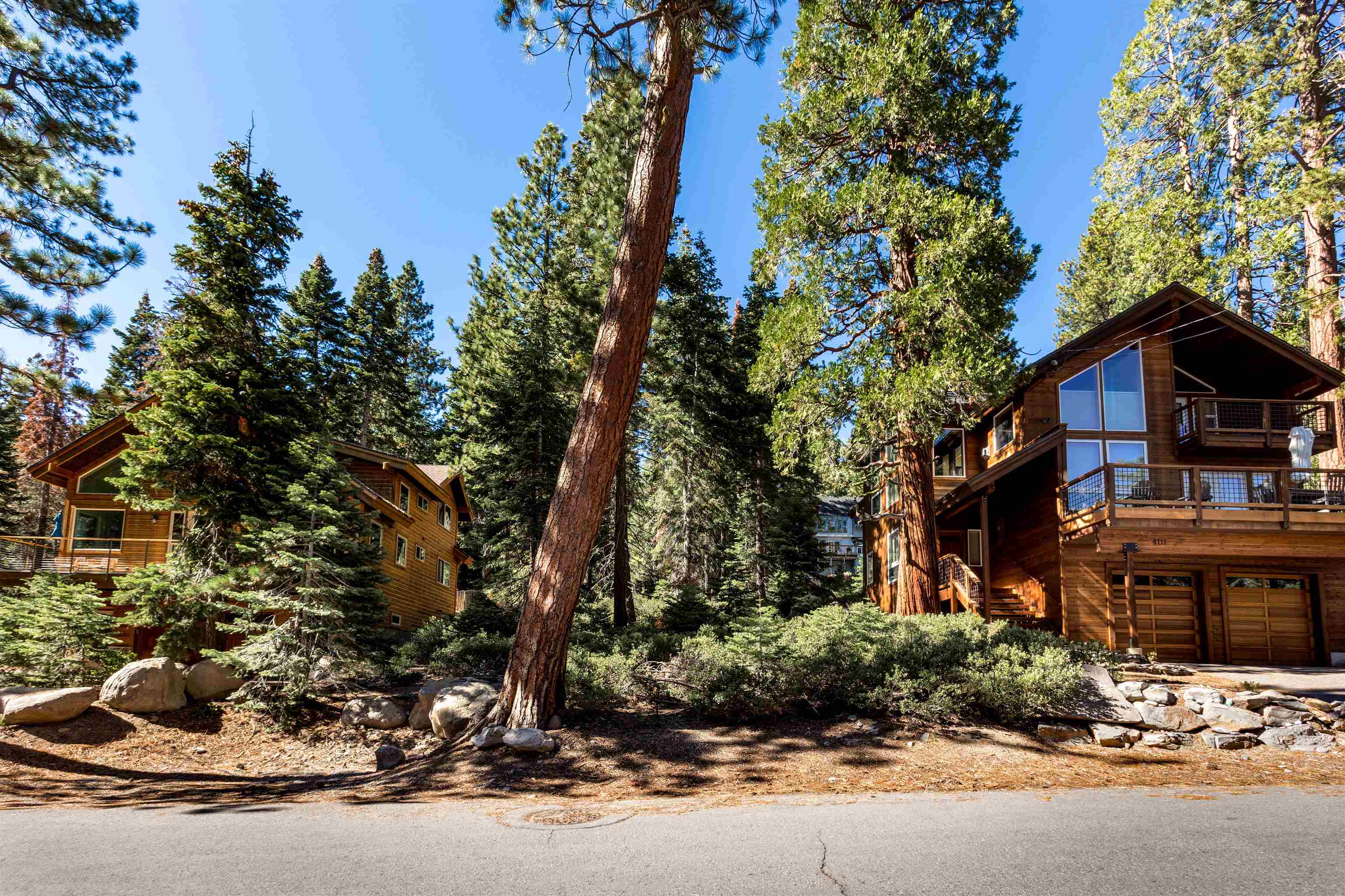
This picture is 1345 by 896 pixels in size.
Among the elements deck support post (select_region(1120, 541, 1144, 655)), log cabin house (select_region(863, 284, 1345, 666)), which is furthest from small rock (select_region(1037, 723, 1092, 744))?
deck support post (select_region(1120, 541, 1144, 655))

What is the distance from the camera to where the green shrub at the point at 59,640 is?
1123cm

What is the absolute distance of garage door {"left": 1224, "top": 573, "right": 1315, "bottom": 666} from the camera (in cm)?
1527

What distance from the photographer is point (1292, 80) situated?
13.5m

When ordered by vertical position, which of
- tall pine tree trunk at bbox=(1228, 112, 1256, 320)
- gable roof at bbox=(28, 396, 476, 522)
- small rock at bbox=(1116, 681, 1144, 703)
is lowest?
small rock at bbox=(1116, 681, 1144, 703)

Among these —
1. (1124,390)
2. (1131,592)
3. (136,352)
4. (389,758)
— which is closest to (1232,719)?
(1131,592)

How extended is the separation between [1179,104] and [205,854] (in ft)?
77.9

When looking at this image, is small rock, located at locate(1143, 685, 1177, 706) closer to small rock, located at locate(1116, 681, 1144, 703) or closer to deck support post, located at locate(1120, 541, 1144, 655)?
small rock, located at locate(1116, 681, 1144, 703)

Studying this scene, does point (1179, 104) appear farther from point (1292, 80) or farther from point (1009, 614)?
point (1009, 614)

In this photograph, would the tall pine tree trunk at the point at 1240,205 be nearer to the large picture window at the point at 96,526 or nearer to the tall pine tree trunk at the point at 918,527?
the tall pine tree trunk at the point at 918,527

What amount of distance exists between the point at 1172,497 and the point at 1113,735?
1063 cm

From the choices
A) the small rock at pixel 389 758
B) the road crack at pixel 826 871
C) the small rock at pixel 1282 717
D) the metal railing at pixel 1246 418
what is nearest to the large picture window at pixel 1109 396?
the metal railing at pixel 1246 418

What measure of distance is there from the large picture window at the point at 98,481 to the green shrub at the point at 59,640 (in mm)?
7436

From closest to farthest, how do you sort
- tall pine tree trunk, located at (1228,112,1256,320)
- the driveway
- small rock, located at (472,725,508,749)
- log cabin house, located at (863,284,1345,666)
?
small rock, located at (472,725,508,749)
the driveway
log cabin house, located at (863,284,1345,666)
tall pine tree trunk, located at (1228,112,1256,320)

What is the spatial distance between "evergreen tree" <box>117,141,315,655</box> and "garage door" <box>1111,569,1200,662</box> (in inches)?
698
